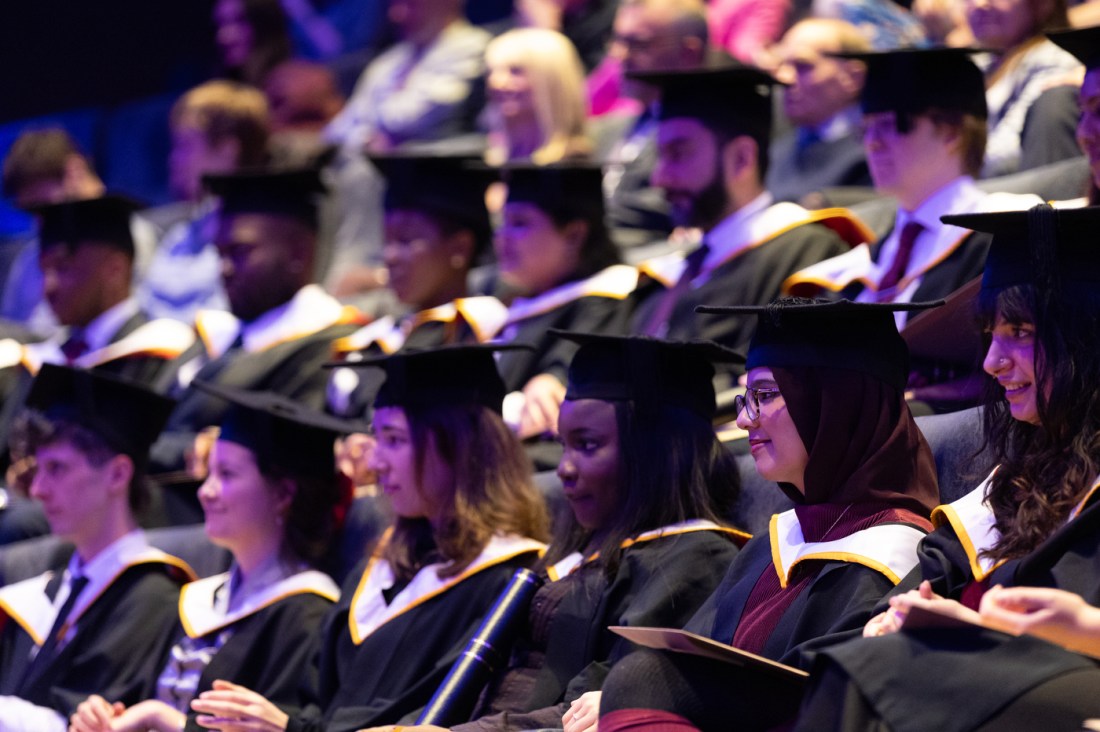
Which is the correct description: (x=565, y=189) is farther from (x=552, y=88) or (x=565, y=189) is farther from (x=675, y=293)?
(x=552, y=88)

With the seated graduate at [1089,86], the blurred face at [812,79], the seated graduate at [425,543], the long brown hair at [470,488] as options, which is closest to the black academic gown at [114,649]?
Answer: the seated graduate at [425,543]

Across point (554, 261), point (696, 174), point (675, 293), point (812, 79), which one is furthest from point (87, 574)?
point (812, 79)

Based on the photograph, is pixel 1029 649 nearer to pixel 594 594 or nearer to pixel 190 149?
pixel 594 594

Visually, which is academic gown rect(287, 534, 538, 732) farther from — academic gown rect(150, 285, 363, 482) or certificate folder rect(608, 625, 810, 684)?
academic gown rect(150, 285, 363, 482)

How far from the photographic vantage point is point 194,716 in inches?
159

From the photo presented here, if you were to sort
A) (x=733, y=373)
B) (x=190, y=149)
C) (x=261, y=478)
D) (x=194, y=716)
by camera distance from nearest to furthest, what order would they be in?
(x=194, y=716), (x=261, y=478), (x=733, y=373), (x=190, y=149)

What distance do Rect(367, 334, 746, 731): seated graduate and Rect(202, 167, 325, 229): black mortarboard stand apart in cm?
268

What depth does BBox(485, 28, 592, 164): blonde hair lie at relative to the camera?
684cm

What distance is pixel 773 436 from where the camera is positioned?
316cm

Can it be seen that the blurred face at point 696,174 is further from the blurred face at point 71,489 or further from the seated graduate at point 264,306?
the blurred face at point 71,489

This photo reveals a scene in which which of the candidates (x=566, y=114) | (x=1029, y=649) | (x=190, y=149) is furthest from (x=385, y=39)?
(x=1029, y=649)

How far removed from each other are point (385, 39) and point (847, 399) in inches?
297

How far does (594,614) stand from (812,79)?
3.41 metres

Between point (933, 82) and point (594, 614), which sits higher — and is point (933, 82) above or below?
above
